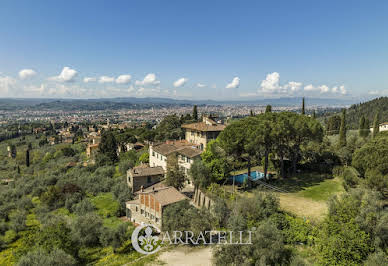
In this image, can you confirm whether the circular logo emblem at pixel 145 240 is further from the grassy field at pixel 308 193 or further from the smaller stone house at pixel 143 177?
the grassy field at pixel 308 193

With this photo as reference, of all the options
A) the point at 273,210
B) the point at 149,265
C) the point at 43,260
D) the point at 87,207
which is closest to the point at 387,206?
the point at 273,210

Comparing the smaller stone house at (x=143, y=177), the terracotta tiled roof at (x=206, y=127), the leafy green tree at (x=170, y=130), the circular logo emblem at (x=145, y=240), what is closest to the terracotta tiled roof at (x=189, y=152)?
the smaller stone house at (x=143, y=177)

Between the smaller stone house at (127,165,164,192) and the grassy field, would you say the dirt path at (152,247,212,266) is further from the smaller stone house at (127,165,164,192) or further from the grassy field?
the smaller stone house at (127,165,164,192)

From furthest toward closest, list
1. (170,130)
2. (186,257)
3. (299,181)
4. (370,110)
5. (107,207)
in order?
(370,110)
(170,130)
(107,207)
(299,181)
(186,257)

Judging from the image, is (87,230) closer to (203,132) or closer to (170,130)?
(203,132)

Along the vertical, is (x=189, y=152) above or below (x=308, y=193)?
above

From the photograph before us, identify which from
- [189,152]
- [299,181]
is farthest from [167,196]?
[299,181]

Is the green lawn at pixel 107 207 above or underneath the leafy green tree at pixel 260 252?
underneath
